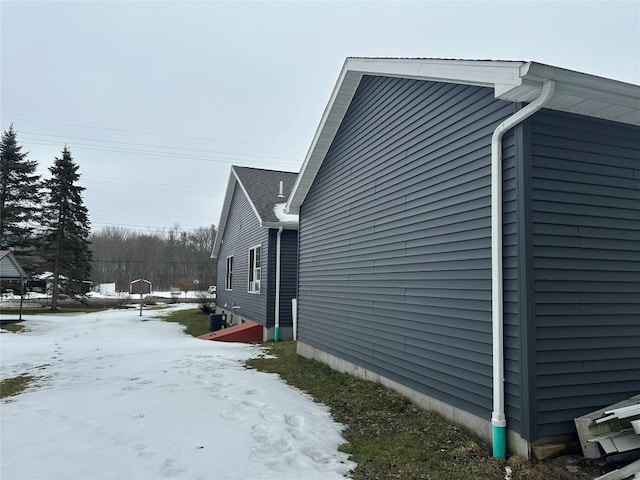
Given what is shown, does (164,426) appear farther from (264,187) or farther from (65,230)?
(65,230)

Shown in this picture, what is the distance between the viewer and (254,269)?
46.3 feet

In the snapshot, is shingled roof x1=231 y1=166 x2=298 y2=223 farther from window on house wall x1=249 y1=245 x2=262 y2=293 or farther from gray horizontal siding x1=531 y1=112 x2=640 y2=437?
gray horizontal siding x1=531 y1=112 x2=640 y2=437

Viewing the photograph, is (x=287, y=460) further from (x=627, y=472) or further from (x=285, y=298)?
(x=285, y=298)

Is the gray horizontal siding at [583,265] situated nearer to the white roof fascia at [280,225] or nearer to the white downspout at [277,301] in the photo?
the white roof fascia at [280,225]

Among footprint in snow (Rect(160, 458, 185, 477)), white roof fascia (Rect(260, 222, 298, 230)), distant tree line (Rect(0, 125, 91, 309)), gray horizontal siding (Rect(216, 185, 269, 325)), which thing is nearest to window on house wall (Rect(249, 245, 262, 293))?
gray horizontal siding (Rect(216, 185, 269, 325))

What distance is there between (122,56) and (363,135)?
16.8 meters

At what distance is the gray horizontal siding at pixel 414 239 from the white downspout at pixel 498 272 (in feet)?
0.48

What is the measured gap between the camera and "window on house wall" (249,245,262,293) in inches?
537

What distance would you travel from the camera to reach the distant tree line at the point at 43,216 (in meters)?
26.0

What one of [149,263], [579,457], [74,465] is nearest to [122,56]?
[74,465]

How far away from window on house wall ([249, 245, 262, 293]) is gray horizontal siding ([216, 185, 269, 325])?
20 cm

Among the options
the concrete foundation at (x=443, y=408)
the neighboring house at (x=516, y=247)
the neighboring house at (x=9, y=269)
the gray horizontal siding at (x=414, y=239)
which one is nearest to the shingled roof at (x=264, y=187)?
the gray horizontal siding at (x=414, y=239)

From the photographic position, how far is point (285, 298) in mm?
12305

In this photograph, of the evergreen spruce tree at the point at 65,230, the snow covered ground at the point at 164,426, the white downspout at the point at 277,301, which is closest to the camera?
the snow covered ground at the point at 164,426
